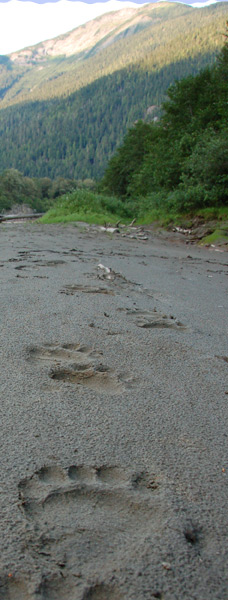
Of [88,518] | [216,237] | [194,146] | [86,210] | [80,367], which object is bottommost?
[86,210]

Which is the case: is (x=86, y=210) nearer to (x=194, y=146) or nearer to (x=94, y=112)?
(x=194, y=146)

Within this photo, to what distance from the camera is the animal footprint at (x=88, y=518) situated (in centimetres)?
115

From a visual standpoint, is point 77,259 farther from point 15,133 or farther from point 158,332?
point 15,133

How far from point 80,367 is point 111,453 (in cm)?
86

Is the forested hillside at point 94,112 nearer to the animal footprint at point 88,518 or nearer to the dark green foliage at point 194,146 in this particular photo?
the dark green foliage at point 194,146

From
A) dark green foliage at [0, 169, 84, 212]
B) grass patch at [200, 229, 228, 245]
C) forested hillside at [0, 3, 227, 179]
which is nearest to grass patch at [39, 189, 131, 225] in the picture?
grass patch at [200, 229, 228, 245]

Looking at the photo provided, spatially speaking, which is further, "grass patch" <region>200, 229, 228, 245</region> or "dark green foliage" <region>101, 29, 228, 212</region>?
"dark green foliage" <region>101, 29, 228, 212</region>

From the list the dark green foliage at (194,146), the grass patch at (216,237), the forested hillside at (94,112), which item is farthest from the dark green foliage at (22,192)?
the grass patch at (216,237)

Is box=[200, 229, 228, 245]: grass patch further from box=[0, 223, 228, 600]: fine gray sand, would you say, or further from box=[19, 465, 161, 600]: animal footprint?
box=[19, 465, 161, 600]: animal footprint

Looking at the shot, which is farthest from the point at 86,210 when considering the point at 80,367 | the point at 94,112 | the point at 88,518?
the point at 94,112

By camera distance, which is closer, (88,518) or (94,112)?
(88,518)

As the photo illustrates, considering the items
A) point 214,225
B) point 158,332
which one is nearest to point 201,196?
point 214,225

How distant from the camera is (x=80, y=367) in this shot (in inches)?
A: 99.8

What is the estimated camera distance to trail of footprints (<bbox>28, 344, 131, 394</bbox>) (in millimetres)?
2373
